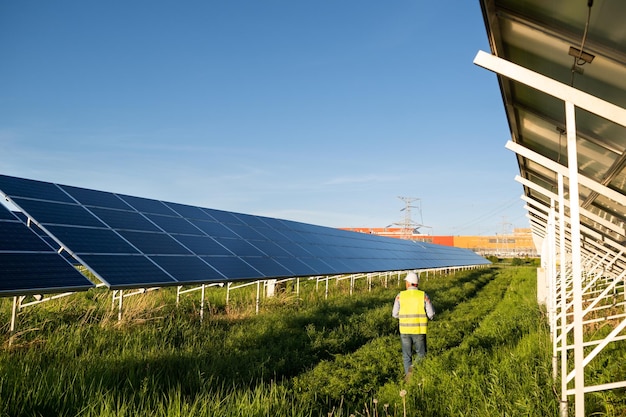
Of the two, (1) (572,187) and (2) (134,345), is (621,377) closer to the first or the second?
(1) (572,187)

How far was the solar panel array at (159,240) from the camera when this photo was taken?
8656mm

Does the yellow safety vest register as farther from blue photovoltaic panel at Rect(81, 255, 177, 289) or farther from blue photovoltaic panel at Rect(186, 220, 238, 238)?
blue photovoltaic panel at Rect(186, 220, 238, 238)

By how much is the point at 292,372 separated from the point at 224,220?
26.3ft

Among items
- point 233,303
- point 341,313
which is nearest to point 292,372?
point 341,313

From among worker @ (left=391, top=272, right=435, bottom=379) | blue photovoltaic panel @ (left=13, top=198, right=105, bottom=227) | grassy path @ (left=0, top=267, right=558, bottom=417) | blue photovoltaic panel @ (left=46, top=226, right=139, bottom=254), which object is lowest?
grassy path @ (left=0, top=267, right=558, bottom=417)

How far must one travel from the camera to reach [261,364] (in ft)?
26.8

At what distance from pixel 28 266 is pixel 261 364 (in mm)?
3629

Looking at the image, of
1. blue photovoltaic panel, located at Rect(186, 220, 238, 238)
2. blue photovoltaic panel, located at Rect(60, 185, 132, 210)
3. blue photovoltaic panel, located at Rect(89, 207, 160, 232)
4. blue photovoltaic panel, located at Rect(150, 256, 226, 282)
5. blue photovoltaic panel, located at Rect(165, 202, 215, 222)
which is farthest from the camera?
blue photovoltaic panel, located at Rect(165, 202, 215, 222)

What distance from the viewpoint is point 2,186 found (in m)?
9.08

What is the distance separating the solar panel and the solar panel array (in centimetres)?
42

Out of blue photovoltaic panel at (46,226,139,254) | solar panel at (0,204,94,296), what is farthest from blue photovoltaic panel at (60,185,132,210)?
solar panel at (0,204,94,296)

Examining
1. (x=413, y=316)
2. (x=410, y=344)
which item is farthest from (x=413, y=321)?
(x=410, y=344)

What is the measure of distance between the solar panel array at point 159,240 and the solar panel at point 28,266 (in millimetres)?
423

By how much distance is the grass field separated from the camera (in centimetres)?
545
